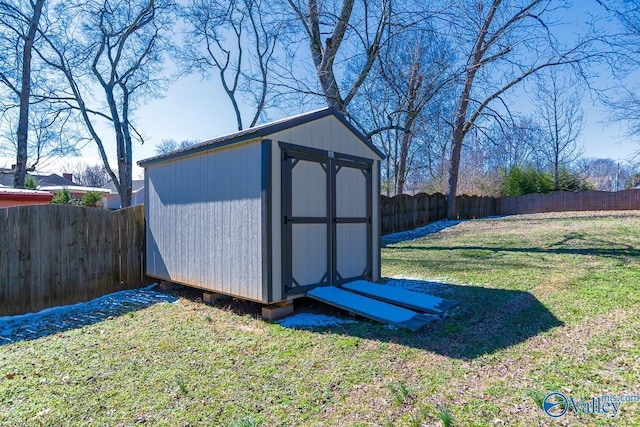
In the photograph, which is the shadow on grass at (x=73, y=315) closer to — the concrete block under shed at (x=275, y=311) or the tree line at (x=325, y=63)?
the concrete block under shed at (x=275, y=311)

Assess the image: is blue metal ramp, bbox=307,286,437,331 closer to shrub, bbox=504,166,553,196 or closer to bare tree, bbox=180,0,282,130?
bare tree, bbox=180,0,282,130

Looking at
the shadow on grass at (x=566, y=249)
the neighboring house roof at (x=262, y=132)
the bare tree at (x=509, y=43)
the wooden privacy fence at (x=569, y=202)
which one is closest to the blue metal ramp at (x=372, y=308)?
the neighboring house roof at (x=262, y=132)

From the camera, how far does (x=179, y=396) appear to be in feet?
8.55

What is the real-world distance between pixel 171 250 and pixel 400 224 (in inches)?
368

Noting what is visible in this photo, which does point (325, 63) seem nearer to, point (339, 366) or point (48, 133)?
point (339, 366)

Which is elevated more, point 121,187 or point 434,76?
point 434,76

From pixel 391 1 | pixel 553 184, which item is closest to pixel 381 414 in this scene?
pixel 391 1

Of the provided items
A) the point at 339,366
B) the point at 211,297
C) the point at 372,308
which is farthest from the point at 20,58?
the point at 339,366

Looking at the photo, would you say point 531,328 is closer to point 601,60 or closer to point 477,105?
point 601,60

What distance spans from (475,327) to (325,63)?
8291 mm

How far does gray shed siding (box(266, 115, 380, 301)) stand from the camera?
431 centimetres

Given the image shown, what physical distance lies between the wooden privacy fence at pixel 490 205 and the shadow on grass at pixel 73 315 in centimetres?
870

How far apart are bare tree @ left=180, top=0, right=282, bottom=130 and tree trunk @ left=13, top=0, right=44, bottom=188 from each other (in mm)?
4960

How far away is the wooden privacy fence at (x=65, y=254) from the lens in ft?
15.2
